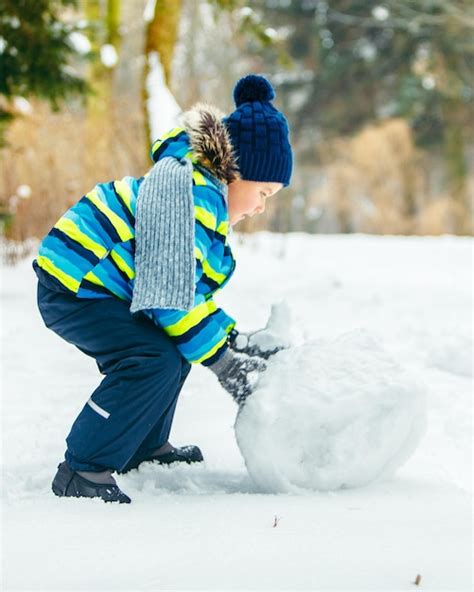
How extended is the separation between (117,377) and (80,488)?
29 centimetres

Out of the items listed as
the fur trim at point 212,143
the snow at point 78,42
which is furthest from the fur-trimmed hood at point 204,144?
the snow at point 78,42

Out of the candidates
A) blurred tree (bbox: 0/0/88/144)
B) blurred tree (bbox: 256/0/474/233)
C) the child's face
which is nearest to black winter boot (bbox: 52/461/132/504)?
the child's face

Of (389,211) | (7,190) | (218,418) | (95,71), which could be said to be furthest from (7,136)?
(389,211)

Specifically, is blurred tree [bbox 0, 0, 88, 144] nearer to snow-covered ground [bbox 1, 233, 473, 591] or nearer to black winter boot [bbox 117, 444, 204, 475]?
snow-covered ground [bbox 1, 233, 473, 591]

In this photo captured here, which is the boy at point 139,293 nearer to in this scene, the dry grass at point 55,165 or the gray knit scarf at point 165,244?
the gray knit scarf at point 165,244

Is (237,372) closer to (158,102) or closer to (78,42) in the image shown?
(78,42)

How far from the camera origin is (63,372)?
3105 millimetres

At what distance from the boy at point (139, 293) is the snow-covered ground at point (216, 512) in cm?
18

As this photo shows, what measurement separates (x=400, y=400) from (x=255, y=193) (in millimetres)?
715

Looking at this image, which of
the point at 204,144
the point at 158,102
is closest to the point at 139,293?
the point at 204,144

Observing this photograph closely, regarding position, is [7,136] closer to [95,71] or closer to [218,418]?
[95,71]

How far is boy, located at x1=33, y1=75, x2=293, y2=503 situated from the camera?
1.65 meters

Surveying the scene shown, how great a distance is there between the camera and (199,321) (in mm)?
1691

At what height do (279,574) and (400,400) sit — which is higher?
(400,400)
